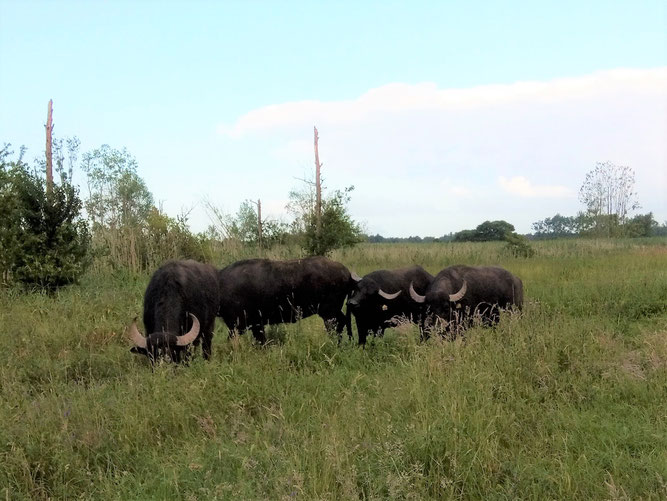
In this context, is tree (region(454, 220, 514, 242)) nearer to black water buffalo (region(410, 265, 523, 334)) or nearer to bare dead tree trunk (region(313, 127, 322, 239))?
bare dead tree trunk (region(313, 127, 322, 239))

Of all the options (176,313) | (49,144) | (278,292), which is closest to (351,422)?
(176,313)

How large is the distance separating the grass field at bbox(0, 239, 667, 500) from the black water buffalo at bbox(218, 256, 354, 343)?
1.95 metres

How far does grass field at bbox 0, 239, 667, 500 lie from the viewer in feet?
11.4

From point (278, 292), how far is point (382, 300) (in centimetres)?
213

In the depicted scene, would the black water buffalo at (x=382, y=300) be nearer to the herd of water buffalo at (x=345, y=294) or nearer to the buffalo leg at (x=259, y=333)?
the herd of water buffalo at (x=345, y=294)

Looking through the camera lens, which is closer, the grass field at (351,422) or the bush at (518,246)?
the grass field at (351,422)

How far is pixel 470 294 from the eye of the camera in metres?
9.77

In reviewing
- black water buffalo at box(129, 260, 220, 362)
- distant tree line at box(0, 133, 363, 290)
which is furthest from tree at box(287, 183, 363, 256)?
black water buffalo at box(129, 260, 220, 362)

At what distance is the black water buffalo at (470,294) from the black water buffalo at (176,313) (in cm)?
385

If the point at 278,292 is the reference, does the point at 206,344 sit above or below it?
below

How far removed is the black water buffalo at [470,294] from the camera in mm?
9078

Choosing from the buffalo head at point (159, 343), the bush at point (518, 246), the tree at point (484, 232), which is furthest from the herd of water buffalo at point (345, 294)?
the tree at point (484, 232)

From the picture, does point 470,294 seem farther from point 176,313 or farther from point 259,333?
point 176,313

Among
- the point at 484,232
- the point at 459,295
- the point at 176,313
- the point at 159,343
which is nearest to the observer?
the point at 159,343
